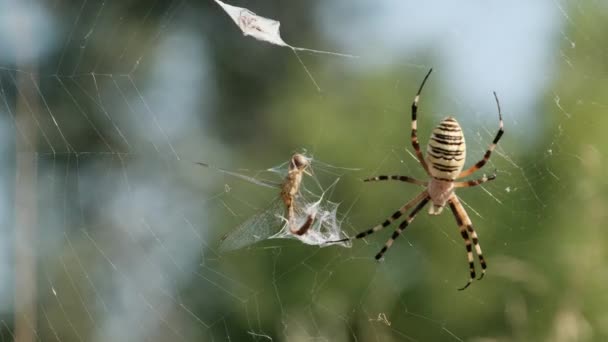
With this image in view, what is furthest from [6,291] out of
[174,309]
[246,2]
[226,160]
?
[246,2]

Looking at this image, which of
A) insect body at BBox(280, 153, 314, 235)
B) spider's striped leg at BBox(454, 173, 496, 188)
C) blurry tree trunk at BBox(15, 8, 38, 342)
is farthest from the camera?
insect body at BBox(280, 153, 314, 235)

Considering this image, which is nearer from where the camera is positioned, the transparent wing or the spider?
the spider

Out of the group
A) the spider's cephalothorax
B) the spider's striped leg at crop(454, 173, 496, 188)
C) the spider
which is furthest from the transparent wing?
the spider's striped leg at crop(454, 173, 496, 188)

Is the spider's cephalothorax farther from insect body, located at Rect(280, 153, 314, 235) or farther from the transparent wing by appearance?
the transparent wing

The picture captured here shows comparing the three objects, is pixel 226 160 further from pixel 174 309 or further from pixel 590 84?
pixel 590 84

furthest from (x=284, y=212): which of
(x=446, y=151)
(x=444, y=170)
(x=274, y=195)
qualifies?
(x=274, y=195)

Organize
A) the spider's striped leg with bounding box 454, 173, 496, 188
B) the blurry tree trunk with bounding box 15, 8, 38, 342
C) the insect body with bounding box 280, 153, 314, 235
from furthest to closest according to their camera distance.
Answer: the insect body with bounding box 280, 153, 314, 235 → the spider's striped leg with bounding box 454, 173, 496, 188 → the blurry tree trunk with bounding box 15, 8, 38, 342
